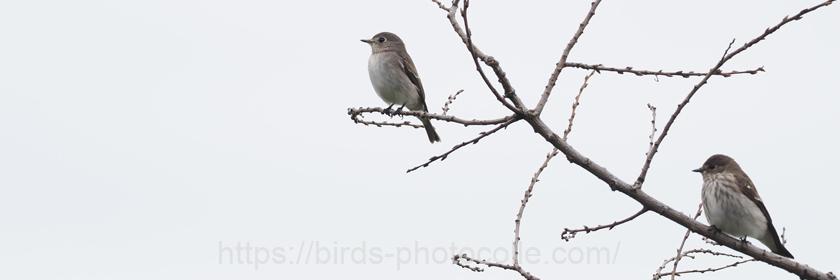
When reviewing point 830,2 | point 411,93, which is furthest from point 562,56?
point 411,93

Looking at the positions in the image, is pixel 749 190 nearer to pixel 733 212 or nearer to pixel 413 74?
pixel 733 212

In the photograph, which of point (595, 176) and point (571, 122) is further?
point (571, 122)

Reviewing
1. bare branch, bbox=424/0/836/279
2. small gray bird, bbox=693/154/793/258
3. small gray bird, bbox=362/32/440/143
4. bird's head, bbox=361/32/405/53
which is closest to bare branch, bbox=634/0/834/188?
bare branch, bbox=424/0/836/279

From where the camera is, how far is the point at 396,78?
1245cm

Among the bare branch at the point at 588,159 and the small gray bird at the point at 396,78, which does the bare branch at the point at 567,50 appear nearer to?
the bare branch at the point at 588,159

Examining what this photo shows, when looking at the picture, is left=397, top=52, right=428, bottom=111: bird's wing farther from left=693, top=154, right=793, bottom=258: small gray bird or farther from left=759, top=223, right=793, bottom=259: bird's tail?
left=759, top=223, right=793, bottom=259: bird's tail

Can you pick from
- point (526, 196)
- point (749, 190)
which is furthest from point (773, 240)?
point (526, 196)

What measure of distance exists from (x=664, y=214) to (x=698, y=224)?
0.38 meters

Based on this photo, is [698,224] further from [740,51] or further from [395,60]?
[395,60]

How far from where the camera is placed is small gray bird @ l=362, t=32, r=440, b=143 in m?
12.4

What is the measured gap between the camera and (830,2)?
4.39m

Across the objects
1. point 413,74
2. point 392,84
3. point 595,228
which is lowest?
point 595,228

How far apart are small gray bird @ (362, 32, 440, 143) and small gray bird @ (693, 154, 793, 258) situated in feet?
13.3

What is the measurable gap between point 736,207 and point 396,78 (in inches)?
201
